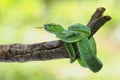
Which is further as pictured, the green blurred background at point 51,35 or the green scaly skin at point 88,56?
the green blurred background at point 51,35

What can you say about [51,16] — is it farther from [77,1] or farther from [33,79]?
[33,79]

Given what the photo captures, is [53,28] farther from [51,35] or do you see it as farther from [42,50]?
[51,35]

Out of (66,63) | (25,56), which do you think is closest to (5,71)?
(66,63)

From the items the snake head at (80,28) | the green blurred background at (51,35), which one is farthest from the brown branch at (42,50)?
the green blurred background at (51,35)

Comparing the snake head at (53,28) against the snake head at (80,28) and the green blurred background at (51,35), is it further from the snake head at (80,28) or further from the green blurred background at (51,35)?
the green blurred background at (51,35)

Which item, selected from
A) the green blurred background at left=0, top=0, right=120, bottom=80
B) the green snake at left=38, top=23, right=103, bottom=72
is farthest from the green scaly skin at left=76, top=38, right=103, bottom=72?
the green blurred background at left=0, top=0, right=120, bottom=80

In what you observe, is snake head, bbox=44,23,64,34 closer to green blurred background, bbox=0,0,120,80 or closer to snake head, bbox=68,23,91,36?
snake head, bbox=68,23,91,36

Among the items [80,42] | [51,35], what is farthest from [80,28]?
[51,35]
